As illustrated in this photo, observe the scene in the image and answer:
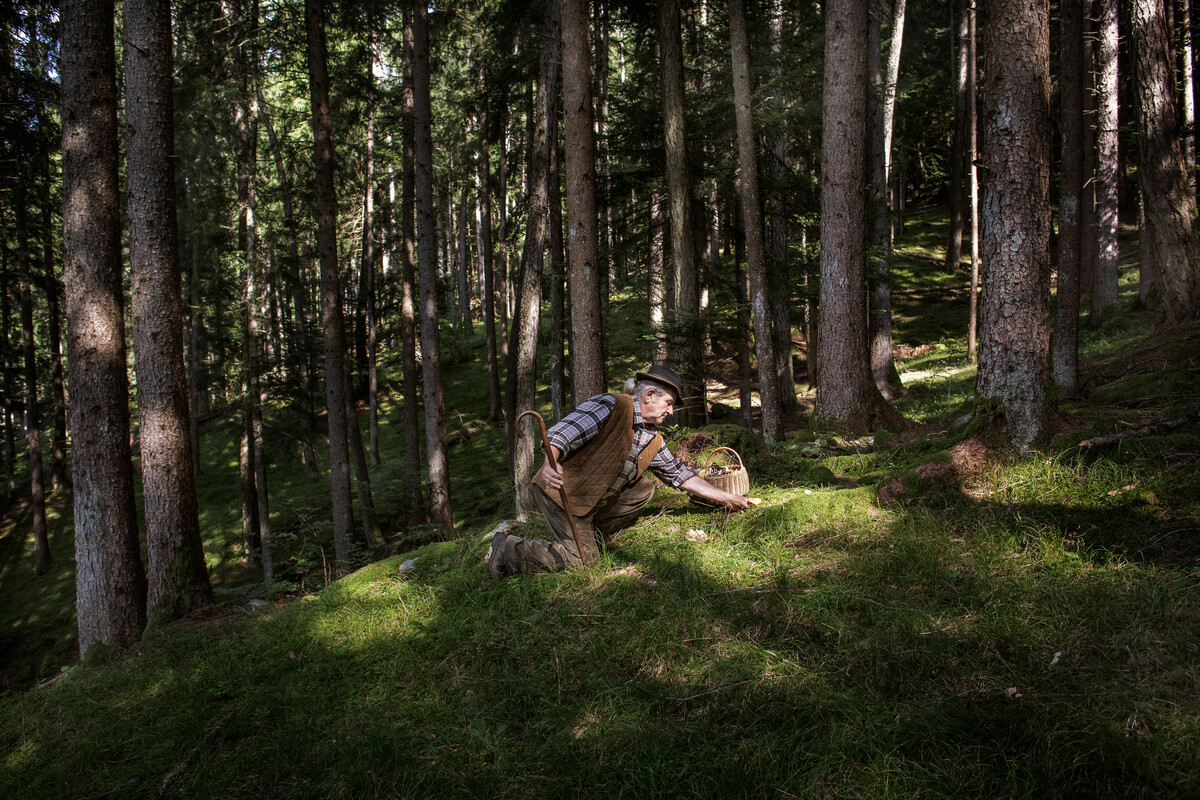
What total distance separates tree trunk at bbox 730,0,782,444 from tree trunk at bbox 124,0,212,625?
7389 millimetres

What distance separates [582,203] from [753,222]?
3.42m

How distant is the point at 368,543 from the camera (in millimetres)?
13695

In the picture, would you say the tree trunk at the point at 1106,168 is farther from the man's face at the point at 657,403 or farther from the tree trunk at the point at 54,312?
the tree trunk at the point at 54,312

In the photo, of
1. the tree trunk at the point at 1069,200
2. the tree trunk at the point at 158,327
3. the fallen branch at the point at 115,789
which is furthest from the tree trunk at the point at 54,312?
the tree trunk at the point at 1069,200

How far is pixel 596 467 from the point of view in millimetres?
4816

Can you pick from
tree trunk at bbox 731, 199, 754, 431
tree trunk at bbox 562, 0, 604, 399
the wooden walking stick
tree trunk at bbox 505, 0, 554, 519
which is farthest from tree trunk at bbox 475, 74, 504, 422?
the wooden walking stick

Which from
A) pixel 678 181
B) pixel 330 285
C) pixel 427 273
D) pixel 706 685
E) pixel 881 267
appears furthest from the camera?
pixel 881 267

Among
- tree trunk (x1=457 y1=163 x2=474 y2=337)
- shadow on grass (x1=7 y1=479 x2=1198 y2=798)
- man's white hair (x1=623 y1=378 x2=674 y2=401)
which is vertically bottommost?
shadow on grass (x1=7 y1=479 x2=1198 y2=798)

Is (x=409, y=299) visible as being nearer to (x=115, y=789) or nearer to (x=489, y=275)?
(x=489, y=275)

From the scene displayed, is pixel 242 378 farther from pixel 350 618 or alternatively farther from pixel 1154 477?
pixel 1154 477

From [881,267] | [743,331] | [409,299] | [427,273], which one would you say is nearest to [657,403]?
[743,331]

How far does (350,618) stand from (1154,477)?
19.0 ft

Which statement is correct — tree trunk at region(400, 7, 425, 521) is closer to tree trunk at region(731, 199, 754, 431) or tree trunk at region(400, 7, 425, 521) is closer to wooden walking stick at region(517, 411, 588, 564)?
tree trunk at region(731, 199, 754, 431)

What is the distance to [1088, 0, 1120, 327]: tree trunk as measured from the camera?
11094 mm
